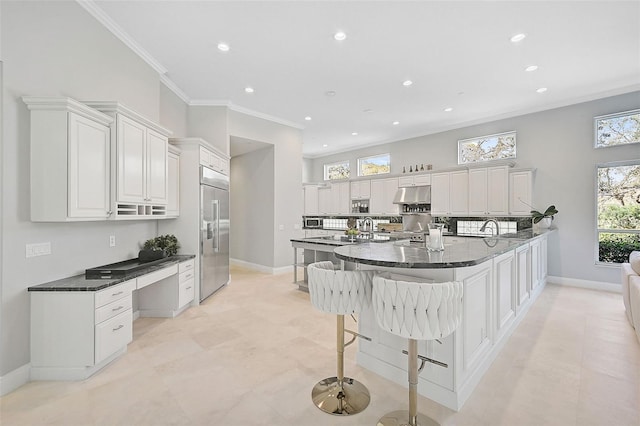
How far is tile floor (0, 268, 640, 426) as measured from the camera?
6.42 feet

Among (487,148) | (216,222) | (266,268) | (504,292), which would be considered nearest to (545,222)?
(487,148)

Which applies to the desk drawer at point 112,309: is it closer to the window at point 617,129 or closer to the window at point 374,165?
the window at point 374,165

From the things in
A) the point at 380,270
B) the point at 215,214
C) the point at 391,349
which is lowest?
the point at 391,349

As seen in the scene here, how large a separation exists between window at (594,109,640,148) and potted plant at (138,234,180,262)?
23.9 ft

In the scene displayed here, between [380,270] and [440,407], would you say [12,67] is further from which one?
[440,407]

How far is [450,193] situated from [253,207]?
466cm

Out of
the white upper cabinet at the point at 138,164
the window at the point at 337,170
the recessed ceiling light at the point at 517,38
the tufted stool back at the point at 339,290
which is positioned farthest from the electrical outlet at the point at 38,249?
the window at the point at 337,170

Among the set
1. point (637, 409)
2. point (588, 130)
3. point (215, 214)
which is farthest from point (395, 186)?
point (637, 409)

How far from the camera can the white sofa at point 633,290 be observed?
2.99m

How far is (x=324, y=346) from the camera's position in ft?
9.84

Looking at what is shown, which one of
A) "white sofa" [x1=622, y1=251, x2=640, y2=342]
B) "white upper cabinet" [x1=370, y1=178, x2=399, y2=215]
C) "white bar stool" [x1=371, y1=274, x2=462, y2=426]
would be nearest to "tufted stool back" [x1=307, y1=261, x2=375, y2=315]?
"white bar stool" [x1=371, y1=274, x2=462, y2=426]

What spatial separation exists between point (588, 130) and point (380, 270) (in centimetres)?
551

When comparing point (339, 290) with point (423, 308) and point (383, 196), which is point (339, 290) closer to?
point (423, 308)

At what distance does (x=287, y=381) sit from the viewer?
2.38m
